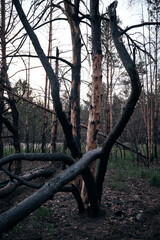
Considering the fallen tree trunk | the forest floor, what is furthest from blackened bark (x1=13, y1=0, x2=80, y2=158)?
the forest floor

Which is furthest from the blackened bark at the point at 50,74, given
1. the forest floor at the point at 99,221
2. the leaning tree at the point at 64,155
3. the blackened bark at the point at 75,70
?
the blackened bark at the point at 75,70

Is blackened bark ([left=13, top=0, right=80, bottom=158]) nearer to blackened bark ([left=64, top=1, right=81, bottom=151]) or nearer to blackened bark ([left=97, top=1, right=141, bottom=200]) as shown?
blackened bark ([left=97, top=1, right=141, bottom=200])

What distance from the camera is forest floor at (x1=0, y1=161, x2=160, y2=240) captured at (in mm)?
2939

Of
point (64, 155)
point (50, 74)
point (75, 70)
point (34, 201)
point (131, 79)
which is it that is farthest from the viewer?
point (75, 70)

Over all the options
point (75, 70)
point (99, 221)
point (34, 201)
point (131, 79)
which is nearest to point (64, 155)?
point (34, 201)

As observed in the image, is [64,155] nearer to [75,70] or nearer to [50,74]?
[50,74]

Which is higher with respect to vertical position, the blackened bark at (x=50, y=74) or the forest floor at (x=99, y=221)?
the blackened bark at (x=50, y=74)

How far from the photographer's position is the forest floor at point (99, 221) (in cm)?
294

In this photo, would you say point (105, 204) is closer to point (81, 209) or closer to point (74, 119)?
point (81, 209)

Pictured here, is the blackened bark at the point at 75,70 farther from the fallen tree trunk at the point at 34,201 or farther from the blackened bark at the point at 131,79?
the fallen tree trunk at the point at 34,201

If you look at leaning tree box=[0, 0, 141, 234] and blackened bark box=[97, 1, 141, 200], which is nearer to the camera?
leaning tree box=[0, 0, 141, 234]

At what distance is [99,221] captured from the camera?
3.36 m

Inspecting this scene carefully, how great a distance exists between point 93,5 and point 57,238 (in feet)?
12.1

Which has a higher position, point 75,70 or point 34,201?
point 75,70
